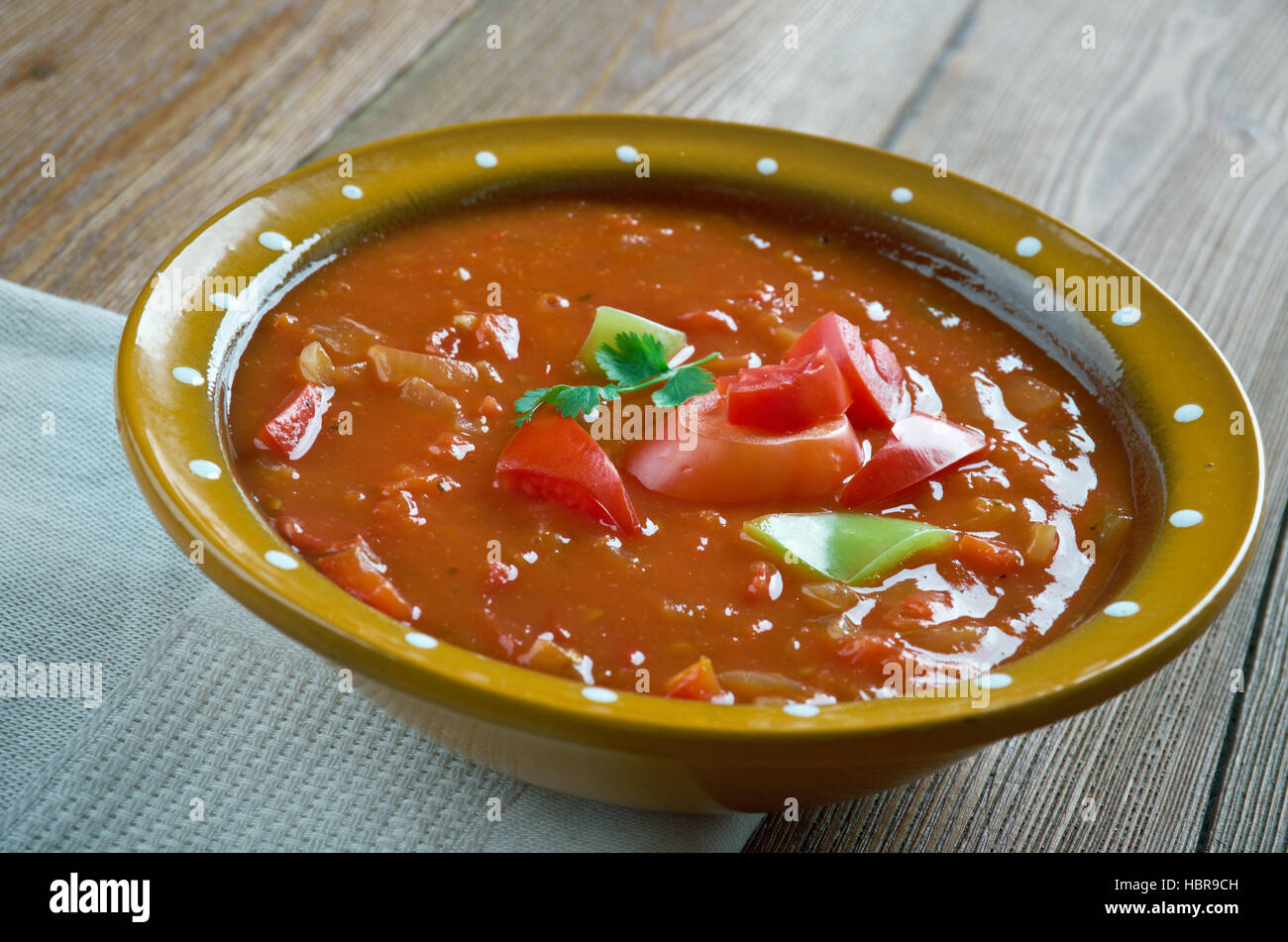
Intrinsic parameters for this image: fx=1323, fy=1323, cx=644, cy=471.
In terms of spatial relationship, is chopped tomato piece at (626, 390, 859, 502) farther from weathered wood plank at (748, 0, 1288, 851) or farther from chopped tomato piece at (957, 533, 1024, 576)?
weathered wood plank at (748, 0, 1288, 851)

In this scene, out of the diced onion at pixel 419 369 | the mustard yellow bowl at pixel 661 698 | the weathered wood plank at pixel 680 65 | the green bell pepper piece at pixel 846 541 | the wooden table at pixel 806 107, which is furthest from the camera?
the weathered wood plank at pixel 680 65

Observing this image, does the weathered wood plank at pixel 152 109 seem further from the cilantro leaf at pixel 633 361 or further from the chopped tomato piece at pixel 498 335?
the cilantro leaf at pixel 633 361

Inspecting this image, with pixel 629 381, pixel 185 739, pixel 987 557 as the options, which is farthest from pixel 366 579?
pixel 987 557

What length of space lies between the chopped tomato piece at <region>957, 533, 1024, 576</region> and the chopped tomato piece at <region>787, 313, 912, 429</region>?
0.29 m

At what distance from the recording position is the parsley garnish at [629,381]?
6.94 ft

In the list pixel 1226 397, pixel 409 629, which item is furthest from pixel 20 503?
pixel 1226 397

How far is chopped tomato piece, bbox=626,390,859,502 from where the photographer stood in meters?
2.07

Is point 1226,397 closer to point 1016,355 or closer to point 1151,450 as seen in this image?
point 1151,450

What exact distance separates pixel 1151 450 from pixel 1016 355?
0.36 metres

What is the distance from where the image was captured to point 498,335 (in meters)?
2.36

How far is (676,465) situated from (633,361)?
24 centimetres

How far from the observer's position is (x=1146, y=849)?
2084 mm

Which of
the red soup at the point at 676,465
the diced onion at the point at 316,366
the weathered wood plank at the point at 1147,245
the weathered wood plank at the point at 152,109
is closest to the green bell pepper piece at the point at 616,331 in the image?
the red soup at the point at 676,465

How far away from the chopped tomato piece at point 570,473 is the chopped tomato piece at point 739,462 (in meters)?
0.08
